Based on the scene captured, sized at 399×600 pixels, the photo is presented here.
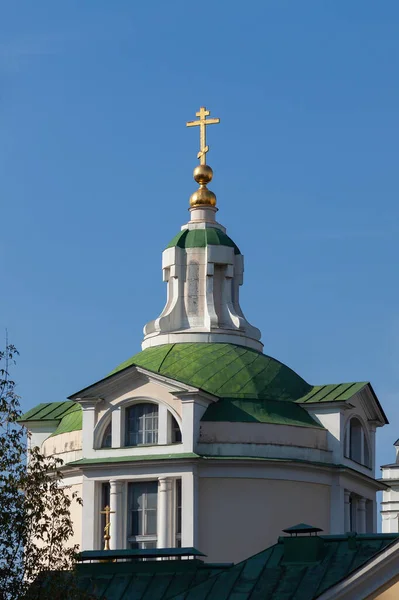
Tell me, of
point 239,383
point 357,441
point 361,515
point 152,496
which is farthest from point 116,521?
point 357,441

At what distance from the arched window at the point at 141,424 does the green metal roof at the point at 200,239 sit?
747cm

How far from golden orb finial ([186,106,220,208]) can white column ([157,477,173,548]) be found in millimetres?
11759

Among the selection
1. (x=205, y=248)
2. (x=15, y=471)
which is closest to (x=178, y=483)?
(x=205, y=248)

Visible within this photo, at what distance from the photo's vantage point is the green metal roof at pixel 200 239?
61750 mm

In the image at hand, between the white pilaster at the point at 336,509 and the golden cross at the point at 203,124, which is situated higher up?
the golden cross at the point at 203,124

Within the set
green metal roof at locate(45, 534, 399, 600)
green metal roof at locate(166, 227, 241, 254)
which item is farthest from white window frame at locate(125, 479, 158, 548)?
green metal roof at locate(45, 534, 399, 600)

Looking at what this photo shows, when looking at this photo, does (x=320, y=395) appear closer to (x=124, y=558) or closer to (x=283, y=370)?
(x=283, y=370)

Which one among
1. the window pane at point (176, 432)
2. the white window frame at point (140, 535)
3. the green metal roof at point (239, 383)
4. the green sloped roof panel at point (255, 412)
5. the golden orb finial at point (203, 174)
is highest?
the golden orb finial at point (203, 174)

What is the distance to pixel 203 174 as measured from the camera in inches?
2484

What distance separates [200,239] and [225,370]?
622 centimetres

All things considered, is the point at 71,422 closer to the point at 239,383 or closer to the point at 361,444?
the point at 239,383

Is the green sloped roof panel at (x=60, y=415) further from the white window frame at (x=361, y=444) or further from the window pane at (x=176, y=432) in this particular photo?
the white window frame at (x=361, y=444)

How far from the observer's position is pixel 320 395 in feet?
190

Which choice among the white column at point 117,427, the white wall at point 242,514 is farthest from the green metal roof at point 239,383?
the white wall at point 242,514
